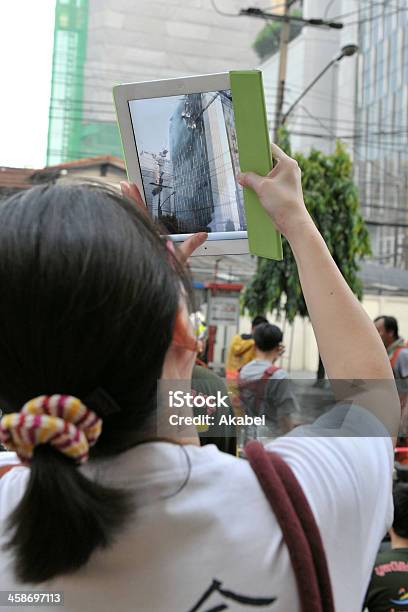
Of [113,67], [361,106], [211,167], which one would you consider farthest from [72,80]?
[211,167]

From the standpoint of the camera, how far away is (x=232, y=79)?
783 mm

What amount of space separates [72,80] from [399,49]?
9.39 meters

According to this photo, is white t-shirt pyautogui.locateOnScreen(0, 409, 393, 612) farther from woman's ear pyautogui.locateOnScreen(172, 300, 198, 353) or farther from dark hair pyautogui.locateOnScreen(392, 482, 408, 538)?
dark hair pyautogui.locateOnScreen(392, 482, 408, 538)

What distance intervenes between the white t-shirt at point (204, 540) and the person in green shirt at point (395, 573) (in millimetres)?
1326

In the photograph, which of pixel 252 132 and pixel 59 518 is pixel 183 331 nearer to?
pixel 59 518

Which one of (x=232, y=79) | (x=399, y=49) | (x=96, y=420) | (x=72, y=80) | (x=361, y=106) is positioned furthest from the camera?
(x=361, y=106)

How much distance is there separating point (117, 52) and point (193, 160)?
1645 centimetres

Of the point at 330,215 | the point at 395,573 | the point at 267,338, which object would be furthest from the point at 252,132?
the point at 330,215

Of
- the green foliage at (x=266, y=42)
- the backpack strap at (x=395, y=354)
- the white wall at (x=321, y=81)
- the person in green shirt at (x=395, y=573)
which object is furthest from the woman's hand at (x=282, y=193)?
the green foliage at (x=266, y=42)

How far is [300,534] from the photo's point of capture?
0.55 metres

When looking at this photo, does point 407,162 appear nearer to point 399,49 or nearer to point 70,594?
point 399,49

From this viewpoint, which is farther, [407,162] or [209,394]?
[407,162]

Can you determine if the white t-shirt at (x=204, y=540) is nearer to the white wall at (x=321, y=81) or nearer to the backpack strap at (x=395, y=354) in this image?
the backpack strap at (x=395, y=354)

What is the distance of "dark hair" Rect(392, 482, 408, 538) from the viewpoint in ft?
6.26
